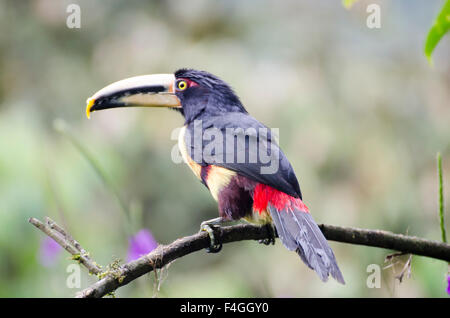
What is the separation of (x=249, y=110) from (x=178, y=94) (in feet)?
5.39

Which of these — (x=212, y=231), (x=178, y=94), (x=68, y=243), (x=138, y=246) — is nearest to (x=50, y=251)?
(x=138, y=246)

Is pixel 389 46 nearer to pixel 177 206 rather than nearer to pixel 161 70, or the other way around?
pixel 161 70

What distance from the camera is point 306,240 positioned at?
6.55ft

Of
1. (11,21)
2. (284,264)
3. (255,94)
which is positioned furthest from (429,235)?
(11,21)

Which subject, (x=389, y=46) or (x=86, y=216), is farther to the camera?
(x=389, y=46)

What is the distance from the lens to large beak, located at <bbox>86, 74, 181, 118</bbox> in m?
2.73

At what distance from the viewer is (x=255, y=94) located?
14.8 feet

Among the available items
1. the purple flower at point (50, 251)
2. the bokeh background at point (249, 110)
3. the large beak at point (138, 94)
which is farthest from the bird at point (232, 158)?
the bokeh background at point (249, 110)

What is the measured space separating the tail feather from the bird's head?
0.75 metres

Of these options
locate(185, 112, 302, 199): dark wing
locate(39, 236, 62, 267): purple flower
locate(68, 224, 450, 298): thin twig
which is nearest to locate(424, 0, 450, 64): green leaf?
locate(68, 224, 450, 298): thin twig

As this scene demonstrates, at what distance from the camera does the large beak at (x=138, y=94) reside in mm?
2727

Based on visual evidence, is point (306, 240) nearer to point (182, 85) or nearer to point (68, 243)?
point (68, 243)

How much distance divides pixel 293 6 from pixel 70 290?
11.0 feet

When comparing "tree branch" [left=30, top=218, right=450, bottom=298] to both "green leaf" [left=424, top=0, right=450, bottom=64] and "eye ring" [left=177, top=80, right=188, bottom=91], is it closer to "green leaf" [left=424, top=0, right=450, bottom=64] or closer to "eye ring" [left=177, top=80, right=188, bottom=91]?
"green leaf" [left=424, top=0, right=450, bottom=64]
